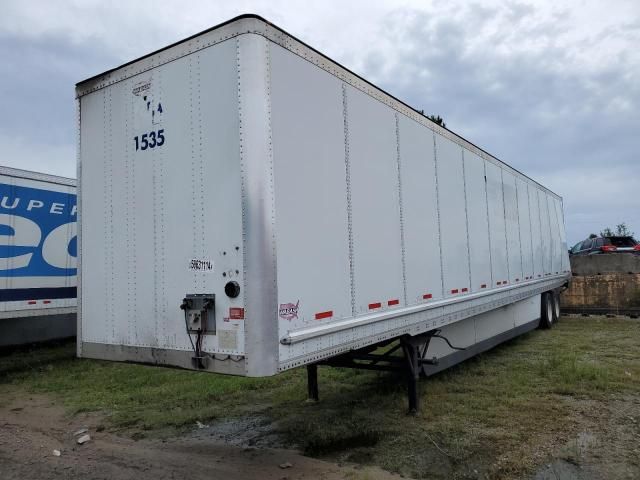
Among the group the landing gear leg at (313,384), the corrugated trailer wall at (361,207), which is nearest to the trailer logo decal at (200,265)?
the corrugated trailer wall at (361,207)

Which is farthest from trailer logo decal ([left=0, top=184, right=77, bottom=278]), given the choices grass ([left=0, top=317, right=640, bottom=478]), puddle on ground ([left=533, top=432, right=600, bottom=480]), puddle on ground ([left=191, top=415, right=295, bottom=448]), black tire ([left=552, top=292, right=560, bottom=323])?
black tire ([left=552, top=292, right=560, bottom=323])

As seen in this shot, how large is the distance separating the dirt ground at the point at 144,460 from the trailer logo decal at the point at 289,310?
1581 mm

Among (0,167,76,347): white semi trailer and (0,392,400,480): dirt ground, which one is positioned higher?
(0,167,76,347): white semi trailer

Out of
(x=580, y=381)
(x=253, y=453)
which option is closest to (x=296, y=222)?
(x=253, y=453)

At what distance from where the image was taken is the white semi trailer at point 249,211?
12.2 ft

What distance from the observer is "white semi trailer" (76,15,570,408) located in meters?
3.71

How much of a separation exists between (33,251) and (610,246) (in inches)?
751

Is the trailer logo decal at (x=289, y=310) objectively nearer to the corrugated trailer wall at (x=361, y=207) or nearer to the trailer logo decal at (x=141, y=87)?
the corrugated trailer wall at (x=361, y=207)

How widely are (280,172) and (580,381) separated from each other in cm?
580

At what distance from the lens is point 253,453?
16.4ft

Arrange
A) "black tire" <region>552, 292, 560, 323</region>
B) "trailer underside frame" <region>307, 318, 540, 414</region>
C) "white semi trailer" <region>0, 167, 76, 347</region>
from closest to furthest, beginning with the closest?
"trailer underside frame" <region>307, 318, 540, 414</region> → "white semi trailer" <region>0, 167, 76, 347</region> → "black tire" <region>552, 292, 560, 323</region>

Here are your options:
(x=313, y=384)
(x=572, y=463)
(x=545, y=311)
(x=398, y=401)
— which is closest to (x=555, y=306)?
(x=545, y=311)

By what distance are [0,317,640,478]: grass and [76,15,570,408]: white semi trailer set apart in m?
0.75

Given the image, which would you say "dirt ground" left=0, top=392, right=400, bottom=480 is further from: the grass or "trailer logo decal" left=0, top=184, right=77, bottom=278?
"trailer logo decal" left=0, top=184, right=77, bottom=278
